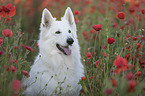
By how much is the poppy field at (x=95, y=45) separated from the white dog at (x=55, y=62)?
0.89 feet

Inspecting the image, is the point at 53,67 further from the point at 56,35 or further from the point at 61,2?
the point at 61,2

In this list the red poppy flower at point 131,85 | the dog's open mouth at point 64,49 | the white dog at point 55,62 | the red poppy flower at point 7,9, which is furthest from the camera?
the dog's open mouth at point 64,49

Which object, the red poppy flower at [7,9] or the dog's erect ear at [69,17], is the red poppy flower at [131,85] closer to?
the red poppy flower at [7,9]

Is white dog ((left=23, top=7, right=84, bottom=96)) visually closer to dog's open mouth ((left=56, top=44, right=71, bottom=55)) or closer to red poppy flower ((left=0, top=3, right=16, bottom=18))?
dog's open mouth ((left=56, top=44, right=71, bottom=55))

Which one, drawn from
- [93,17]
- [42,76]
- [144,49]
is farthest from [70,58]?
[93,17]

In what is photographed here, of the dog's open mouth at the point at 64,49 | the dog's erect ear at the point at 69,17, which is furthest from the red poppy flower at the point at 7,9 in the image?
the dog's erect ear at the point at 69,17

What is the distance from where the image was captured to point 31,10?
8.24 meters

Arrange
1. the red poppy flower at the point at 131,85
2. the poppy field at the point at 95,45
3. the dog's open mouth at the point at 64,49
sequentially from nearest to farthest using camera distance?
1. the red poppy flower at the point at 131,85
2. the poppy field at the point at 95,45
3. the dog's open mouth at the point at 64,49

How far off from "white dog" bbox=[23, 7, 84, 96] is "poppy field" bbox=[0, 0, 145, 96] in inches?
10.7

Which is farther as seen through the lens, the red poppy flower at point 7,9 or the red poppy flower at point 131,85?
the red poppy flower at point 7,9

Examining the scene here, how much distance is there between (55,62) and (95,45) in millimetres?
1196

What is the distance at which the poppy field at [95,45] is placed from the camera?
2.05 metres

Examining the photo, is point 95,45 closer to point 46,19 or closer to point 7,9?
point 46,19

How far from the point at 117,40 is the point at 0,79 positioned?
2.61 meters
